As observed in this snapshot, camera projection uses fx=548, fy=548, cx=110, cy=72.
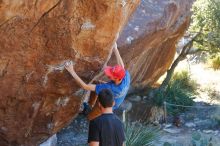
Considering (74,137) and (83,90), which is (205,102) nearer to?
(74,137)

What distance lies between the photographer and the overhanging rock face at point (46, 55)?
18.3 ft

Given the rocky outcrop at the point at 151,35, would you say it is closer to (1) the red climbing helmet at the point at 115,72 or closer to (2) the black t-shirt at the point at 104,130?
(1) the red climbing helmet at the point at 115,72

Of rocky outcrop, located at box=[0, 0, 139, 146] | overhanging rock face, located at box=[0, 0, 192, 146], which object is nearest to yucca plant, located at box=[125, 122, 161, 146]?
overhanging rock face, located at box=[0, 0, 192, 146]

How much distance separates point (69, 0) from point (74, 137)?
492 centimetres

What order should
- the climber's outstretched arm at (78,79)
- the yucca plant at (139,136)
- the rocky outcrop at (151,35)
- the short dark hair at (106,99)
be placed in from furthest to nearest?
the rocky outcrop at (151,35)
the yucca plant at (139,136)
the climber's outstretched arm at (78,79)
the short dark hair at (106,99)

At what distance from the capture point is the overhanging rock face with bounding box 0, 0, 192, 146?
5.59 metres

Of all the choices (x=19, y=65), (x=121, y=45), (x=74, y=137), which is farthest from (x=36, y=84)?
(x=74, y=137)

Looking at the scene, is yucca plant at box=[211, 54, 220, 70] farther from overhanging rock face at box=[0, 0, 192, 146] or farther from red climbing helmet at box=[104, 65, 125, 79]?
red climbing helmet at box=[104, 65, 125, 79]

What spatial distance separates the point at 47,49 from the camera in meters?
5.83

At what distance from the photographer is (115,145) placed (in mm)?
5258

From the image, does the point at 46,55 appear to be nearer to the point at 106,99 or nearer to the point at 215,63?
the point at 106,99

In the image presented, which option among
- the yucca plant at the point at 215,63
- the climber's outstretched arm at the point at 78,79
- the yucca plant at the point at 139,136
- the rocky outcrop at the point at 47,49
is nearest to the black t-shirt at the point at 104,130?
the climber's outstretched arm at the point at 78,79

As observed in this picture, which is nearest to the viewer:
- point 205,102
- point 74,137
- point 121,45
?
point 121,45

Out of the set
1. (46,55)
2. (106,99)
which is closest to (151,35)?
(46,55)
